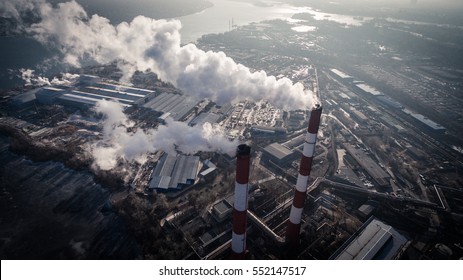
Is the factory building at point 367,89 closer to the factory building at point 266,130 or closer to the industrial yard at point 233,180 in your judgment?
the industrial yard at point 233,180

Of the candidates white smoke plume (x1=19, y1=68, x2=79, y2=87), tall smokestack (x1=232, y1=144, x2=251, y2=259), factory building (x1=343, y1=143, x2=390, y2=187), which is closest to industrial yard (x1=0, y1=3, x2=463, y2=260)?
tall smokestack (x1=232, y1=144, x2=251, y2=259)

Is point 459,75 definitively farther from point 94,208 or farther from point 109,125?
point 94,208

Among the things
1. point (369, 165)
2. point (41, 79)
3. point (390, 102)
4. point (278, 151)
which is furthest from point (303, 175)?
point (41, 79)

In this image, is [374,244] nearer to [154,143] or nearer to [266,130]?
[266,130]

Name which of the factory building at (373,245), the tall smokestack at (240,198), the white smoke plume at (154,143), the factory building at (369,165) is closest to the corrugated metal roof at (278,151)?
the white smoke plume at (154,143)

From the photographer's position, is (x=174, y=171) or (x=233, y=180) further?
(x=174, y=171)

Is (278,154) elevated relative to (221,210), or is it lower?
lower

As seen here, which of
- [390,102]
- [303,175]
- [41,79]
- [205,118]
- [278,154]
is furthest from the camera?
[41,79]
